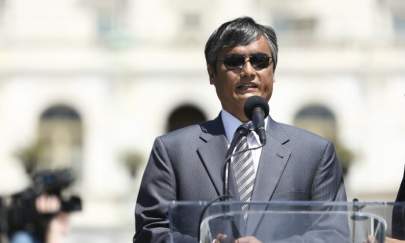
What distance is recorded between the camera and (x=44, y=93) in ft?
135

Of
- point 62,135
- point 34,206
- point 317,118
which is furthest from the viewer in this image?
point 317,118

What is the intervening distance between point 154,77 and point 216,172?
123ft

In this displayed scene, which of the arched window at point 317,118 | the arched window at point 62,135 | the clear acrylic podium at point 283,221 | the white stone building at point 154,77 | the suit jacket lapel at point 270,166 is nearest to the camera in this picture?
the clear acrylic podium at point 283,221

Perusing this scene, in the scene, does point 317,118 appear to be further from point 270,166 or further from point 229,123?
point 270,166

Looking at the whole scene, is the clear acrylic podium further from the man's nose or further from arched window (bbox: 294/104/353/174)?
arched window (bbox: 294/104/353/174)

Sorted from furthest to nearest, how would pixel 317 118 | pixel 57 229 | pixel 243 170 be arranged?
pixel 317 118, pixel 57 229, pixel 243 170

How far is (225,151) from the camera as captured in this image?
→ 148 inches

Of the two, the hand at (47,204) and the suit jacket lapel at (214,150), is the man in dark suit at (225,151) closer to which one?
the suit jacket lapel at (214,150)

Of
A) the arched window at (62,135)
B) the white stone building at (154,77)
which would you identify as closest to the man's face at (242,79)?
the arched window at (62,135)

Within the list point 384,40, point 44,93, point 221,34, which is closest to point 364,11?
point 384,40

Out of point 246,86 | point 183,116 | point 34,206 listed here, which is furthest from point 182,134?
point 183,116

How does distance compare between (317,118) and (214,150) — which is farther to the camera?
(317,118)

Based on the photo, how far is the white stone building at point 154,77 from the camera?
131 feet

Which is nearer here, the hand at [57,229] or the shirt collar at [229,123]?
the shirt collar at [229,123]
